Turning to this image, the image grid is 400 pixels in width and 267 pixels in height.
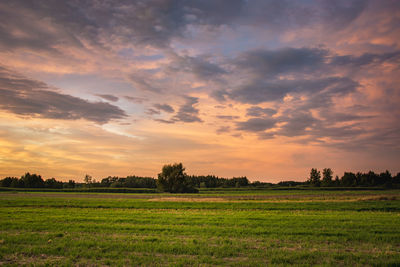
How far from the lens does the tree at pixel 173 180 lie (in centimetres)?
12100

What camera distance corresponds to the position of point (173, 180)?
121438 millimetres

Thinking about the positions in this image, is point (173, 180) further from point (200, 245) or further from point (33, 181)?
point (200, 245)

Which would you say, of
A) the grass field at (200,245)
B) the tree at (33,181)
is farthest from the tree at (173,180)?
the grass field at (200,245)

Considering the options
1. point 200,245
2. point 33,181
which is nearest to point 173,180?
point 33,181

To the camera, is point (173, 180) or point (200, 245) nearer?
point (200, 245)

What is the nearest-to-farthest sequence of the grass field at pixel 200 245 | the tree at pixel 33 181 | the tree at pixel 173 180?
1. the grass field at pixel 200 245
2. the tree at pixel 173 180
3. the tree at pixel 33 181

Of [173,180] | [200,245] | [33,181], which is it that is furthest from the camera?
[33,181]

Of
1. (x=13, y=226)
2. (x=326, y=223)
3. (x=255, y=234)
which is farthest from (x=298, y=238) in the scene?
(x=13, y=226)

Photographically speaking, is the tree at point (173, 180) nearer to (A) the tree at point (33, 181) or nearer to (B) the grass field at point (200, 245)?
(A) the tree at point (33, 181)

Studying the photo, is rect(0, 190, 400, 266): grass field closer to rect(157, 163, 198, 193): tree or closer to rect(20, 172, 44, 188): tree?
rect(157, 163, 198, 193): tree

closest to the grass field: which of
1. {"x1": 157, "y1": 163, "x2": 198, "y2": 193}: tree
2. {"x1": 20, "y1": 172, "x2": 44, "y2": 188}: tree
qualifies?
{"x1": 157, "y1": 163, "x2": 198, "y2": 193}: tree

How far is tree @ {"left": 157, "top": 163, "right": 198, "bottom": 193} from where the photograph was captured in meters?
121

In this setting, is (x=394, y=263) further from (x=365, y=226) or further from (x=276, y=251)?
(x=365, y=226)

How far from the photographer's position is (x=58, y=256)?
40.5 ft
